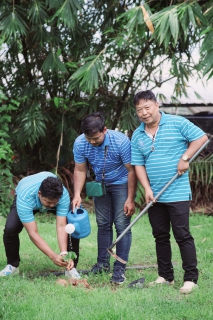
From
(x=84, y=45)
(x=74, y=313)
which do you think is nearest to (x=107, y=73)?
(x=84, y=45)

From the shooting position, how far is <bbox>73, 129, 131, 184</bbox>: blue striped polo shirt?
5.12 metres

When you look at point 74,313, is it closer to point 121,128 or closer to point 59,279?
point 59,279

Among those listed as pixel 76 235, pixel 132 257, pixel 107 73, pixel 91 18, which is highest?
pixel 91 18

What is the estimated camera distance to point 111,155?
516cm

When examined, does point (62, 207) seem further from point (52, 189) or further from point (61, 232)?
point (52, 189)

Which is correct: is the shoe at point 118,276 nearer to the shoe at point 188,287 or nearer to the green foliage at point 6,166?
the shoe at point 188,287

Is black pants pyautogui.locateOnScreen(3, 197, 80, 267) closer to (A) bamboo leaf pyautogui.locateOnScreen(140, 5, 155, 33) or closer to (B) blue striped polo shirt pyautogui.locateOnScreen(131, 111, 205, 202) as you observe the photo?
(B) blue striped polo shirt pyautogui.locateOnScreen(131, 111, 205, 202)

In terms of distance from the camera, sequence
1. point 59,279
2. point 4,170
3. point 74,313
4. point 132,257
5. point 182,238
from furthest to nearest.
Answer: point 4,170 < point 132,257 < point 59,279 < point 182,238 < point 74,313

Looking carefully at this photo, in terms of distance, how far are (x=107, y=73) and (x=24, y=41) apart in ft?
4.37

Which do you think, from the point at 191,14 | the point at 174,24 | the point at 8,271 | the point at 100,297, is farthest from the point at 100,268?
the point at 191,14

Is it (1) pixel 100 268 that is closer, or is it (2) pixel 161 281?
(2) pixel 161 281

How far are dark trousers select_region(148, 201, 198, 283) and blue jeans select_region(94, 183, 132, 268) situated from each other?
38cm

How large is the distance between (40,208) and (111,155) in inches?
30.1

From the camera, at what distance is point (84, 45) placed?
882 centimetres
